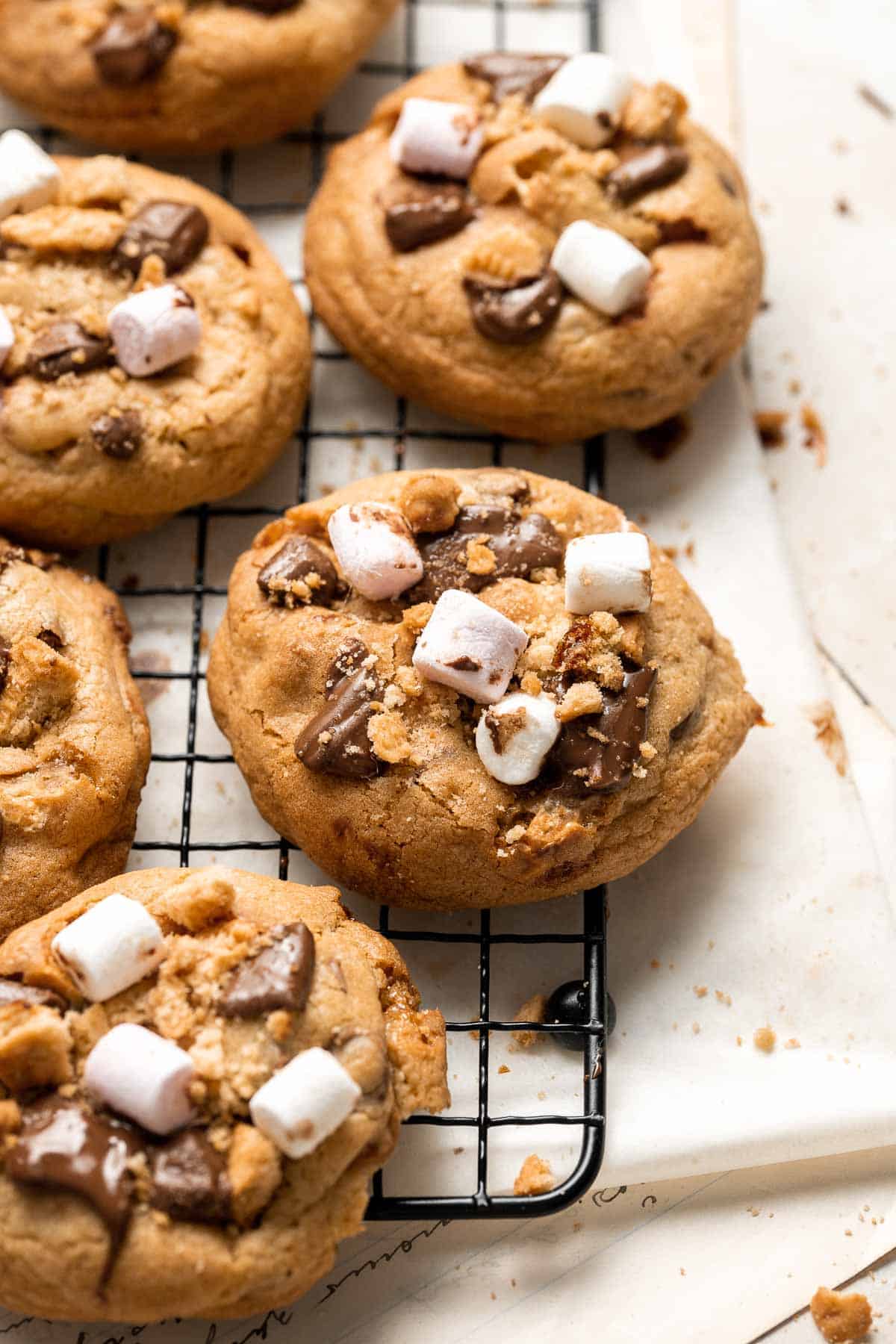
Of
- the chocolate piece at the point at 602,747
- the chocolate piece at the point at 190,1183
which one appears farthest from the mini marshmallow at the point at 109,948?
the chocolate piece at the point at 602,747

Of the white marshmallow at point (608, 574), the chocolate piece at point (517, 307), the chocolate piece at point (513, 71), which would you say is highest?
the chocolate piece at point (513, 71)

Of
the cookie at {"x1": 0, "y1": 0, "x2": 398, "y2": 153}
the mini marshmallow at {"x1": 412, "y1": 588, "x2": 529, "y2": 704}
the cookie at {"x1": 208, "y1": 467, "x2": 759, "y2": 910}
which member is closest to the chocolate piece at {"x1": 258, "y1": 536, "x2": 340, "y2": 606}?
the cookie at {"x1": 208, "y1": 467, "x2": 759, "y2": 910}

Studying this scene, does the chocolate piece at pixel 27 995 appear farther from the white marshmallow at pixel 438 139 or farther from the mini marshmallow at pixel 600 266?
the white marshmallow at pixel 438 139

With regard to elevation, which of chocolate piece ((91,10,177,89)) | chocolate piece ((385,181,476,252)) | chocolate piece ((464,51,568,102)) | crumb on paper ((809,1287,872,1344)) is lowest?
crumb on paper ((809,1287,872,1344))

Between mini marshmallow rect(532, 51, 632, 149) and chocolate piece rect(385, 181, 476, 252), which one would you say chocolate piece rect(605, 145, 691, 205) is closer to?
mini marshmallow rect(532, 51, 632, 149)

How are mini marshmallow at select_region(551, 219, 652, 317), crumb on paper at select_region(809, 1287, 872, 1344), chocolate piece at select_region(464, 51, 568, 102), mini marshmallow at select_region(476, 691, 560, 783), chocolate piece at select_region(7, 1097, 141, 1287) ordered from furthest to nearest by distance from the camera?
chocolate piece at select_region(464, 51, 568, 102), mini marshmallow at select_region(551, 219, 652, 317), crumb on paper at select_region(809, 1287, 872, 1344), mini marshmallow at select_region(476, 691, 560, 783), chocolate piece at select_region(7, 1097, 141, 1287)
